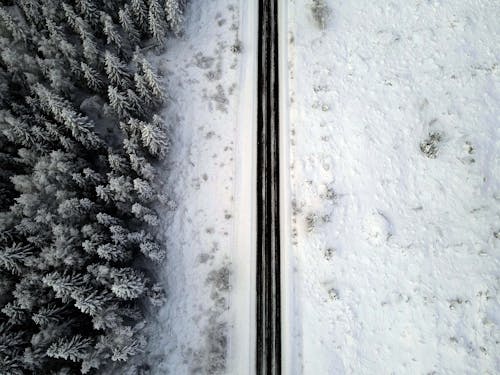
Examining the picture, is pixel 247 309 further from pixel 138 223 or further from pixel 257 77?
pixel 257 77

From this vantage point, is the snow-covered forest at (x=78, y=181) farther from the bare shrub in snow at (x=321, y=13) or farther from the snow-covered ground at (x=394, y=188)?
the bare shrub in snow at (x=321, y=13)

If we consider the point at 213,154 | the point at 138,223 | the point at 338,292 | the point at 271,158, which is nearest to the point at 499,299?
the point at 338,292

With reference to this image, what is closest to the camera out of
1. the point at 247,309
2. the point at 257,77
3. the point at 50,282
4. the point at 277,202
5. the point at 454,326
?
the point at 50,282

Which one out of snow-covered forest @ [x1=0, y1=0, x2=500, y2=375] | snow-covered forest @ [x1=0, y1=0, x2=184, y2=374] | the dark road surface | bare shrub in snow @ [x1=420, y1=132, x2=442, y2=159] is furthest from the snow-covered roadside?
bare shrub in snow @ [x1=420, y1=132, x2=442, y2=159]

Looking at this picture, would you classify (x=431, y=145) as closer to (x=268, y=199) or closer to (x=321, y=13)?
(x=268, y=199)

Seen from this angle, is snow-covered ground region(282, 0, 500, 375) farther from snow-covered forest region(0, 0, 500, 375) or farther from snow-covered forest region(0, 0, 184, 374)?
snow-covered forest region(0, 0, 184, 374)
